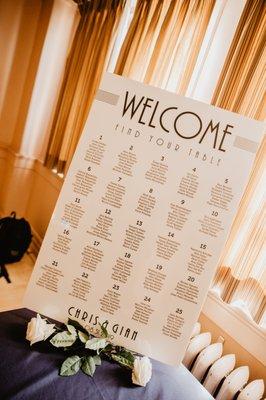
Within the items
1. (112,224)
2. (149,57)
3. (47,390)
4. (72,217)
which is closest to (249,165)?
(112,224)

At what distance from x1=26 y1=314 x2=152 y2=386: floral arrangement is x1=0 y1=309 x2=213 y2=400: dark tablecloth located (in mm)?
30

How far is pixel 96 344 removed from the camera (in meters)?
1.27

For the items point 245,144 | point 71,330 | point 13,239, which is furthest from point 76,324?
point 13,239

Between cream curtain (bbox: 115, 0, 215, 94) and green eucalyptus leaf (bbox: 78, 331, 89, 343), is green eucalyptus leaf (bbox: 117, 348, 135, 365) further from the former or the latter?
cream curtain (bbox: 115, 0, 215, 94)

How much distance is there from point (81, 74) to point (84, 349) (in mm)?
2942

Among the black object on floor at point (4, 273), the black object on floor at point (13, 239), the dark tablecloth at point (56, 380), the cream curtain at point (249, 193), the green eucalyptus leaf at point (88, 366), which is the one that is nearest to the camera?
the dark tablecloth at point (56, 380)

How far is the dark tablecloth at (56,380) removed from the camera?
1082mm

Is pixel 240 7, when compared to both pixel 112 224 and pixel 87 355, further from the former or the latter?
pixel 87 355

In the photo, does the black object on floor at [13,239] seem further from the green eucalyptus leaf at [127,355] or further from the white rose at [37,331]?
the green eucalyptus leaf at [127,355]

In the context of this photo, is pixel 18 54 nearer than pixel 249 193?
No

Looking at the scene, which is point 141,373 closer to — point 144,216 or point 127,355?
point 127,355

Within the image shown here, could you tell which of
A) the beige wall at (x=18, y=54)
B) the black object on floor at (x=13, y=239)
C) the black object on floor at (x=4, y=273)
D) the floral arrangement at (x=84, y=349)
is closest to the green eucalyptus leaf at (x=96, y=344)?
the floral arrangement at (x=84, y=349)

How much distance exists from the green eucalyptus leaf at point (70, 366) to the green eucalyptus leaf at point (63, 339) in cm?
6

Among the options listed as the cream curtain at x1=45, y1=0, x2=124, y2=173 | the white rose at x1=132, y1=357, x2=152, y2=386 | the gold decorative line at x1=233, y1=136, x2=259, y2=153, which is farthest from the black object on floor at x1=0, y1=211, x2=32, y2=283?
the gold decorative line at x1=233, y1=136, x2=259, y2=153
